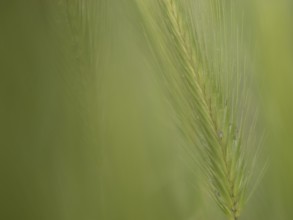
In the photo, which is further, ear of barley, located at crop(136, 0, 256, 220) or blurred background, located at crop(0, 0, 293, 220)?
blurred background, located at crop(0, 0, 293, 220)

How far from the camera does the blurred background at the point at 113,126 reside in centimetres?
72

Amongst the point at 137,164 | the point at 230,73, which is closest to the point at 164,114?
the point at 137,164

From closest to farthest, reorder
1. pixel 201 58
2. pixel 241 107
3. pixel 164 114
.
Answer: pixel 201 58
pixel 241 107
pixel 164 114

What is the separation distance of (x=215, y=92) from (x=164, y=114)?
0.73 feet

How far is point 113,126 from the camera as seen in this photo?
75 cm

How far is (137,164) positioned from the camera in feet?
2.43

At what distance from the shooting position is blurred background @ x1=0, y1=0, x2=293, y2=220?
716mm

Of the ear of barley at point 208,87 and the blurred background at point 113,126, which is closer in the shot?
the ear of barley at point 208,87

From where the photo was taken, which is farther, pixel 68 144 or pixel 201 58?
pixel 68 144

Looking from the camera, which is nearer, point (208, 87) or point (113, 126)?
point (208, 87)

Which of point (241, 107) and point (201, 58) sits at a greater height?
point (201, 58)

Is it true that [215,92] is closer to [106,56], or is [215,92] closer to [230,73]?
[230,73]

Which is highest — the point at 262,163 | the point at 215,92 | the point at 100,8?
the point at 100,8

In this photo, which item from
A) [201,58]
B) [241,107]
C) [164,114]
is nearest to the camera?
[201,58]
